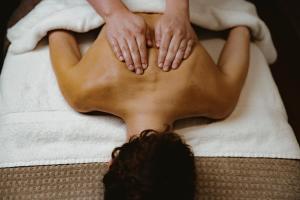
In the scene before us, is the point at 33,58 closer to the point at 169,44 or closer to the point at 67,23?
the point at 67,23

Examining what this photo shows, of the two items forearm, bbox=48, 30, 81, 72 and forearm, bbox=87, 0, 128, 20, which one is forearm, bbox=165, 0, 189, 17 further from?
forearm, bbox=48, 30, 81, 72

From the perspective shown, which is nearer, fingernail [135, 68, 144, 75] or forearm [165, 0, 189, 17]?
fingernail [135, 68, 144, 75]

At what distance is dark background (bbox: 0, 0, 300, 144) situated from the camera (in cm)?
193

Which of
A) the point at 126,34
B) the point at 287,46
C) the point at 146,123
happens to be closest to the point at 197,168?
the point at 146,123

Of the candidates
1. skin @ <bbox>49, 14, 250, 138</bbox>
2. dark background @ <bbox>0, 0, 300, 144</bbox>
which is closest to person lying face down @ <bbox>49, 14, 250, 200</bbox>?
skin @ <bbox>49, 14, 250, 138</bbox>

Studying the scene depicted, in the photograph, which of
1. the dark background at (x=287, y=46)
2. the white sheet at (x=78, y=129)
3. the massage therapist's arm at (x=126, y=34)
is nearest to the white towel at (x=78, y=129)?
the white sheet at (x=78, y=129)

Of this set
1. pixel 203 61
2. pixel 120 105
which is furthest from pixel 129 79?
pixel 203 61

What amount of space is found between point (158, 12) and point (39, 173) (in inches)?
23.0

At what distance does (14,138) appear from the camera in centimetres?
111

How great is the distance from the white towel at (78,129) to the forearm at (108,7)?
3.2 inches

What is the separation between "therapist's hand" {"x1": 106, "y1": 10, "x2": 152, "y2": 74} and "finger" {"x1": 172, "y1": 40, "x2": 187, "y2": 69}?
79 millimetres

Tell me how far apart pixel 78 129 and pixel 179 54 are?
349 mm

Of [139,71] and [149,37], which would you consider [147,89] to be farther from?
[149,37]

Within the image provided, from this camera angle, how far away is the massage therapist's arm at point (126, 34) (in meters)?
1.09
